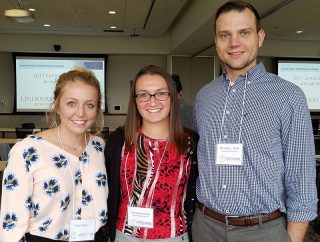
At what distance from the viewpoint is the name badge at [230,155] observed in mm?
1667

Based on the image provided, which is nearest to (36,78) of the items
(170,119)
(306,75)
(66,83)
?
(306,75)

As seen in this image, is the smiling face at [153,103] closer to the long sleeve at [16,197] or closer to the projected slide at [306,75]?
the long sleeve at [16,197]

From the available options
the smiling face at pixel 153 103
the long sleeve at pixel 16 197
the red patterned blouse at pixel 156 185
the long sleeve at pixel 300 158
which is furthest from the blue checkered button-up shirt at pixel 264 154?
the long sleeve at pixel 16 197

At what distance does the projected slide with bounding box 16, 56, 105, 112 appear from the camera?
1164cm

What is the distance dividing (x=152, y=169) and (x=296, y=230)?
0.72 meters

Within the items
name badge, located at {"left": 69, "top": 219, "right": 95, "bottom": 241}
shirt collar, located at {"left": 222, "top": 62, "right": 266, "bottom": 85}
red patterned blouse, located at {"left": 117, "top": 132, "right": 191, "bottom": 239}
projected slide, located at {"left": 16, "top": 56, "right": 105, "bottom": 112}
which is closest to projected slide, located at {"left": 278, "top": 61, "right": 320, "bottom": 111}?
projected slide, located at {"left": 16, "top": 56, "right": 105, "bottom": 112}

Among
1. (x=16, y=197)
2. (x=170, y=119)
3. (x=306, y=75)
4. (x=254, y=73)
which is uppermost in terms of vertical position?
(x=306, y=75)

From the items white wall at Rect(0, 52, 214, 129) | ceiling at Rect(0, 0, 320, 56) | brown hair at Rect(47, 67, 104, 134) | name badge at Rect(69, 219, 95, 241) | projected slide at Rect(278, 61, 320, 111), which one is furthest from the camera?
projected slide at Rect(278, 61, 320, 111)

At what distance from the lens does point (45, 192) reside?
1643mm

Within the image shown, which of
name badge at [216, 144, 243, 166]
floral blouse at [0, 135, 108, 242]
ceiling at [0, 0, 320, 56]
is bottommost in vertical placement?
floral blouse at [0, 135, 108, 242]

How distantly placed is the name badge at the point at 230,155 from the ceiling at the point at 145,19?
13.8 ft

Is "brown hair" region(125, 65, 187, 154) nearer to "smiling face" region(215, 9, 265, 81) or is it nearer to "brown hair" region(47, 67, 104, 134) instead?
"brown hair" region(47, 67, 104, 134)

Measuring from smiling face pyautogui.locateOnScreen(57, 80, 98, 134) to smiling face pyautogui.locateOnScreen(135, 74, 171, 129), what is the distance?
249mm

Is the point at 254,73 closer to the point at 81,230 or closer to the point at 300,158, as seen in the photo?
the point at 300,158
